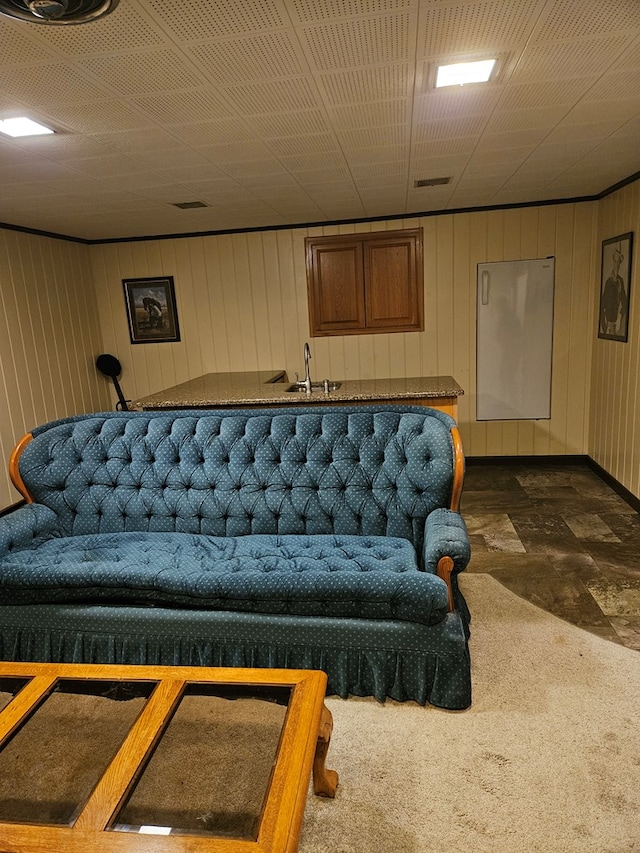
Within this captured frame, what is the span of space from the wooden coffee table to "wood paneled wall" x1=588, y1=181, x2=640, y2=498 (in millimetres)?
3474

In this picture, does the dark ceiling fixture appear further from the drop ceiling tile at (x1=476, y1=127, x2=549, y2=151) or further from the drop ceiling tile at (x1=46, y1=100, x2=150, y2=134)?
the drop ceiling tile at (x1=476, y1=127, x2=549, y2=151)

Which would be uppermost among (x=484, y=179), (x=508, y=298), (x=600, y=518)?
(x=484, y=179)

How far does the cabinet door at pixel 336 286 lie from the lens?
534 centimetres

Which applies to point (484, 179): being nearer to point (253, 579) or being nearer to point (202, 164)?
point (202, 164)

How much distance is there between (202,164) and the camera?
3.21 metres

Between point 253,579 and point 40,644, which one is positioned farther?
point 40,644

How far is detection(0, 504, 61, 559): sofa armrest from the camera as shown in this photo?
102 inches

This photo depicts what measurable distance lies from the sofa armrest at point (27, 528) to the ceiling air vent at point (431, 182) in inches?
126

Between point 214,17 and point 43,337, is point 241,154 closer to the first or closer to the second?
point 214,17

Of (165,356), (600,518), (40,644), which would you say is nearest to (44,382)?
(165,356)

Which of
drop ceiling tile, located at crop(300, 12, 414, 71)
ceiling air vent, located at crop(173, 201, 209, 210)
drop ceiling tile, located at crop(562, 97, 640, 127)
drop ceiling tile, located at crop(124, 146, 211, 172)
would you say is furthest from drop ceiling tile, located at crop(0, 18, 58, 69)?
ceiling air vent, located at crop(173, 201, 209, 210)

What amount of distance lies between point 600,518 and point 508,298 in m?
2.21

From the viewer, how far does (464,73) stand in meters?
2.16

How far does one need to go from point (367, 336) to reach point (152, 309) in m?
2.22
